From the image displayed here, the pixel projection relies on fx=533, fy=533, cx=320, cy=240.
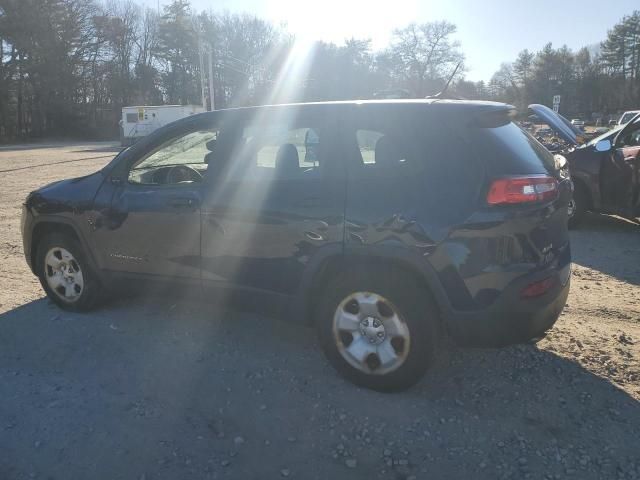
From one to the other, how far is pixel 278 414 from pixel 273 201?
1.31 metres

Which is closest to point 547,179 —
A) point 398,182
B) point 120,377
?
point 398,182

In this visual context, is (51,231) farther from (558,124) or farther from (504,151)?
(558,124)

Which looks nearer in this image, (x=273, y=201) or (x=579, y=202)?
(x=273, y=201)

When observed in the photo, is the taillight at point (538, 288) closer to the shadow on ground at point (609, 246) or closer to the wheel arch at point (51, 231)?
the shadow on ground at point (609, 246)

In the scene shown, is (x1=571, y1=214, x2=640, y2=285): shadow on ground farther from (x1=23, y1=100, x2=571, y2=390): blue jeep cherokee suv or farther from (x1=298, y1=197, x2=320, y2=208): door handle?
(x1=298, y1=197, x2=320, y2=208): door handle

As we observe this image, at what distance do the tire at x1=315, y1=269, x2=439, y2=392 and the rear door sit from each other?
28 cm

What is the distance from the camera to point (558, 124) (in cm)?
745

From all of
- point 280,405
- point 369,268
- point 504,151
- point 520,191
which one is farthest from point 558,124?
point 280,405

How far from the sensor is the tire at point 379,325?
3.05 m

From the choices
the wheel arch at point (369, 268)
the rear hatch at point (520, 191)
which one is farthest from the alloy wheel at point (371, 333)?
the rear hatch at point (520, 191)

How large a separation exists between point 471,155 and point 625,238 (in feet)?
17.0

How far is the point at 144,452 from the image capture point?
9.02 ft

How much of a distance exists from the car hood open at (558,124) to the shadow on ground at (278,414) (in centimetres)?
461

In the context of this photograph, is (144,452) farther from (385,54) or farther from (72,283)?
(385,54)
